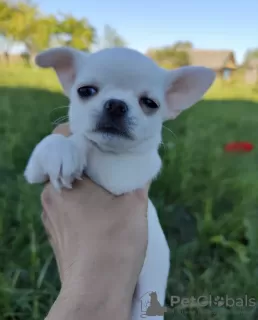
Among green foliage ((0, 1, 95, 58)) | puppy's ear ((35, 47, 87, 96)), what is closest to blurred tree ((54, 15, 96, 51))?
green foliage ((0, 1, 95, 58))

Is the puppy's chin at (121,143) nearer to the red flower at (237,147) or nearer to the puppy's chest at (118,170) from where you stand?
the puppy's chest at (118,170)

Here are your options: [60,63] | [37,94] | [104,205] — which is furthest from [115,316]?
[37,94]

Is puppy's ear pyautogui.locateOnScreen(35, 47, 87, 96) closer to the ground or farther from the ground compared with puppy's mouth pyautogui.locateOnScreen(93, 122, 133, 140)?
farther from the ground

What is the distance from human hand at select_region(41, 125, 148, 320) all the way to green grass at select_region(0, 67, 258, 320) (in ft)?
1.16

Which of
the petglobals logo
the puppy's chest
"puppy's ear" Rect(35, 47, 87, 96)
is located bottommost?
the petglobals logo

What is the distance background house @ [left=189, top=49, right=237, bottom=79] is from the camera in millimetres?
9664

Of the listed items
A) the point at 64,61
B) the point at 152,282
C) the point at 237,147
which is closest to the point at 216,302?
the point at 152,282

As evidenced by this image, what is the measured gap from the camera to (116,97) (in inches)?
46.8

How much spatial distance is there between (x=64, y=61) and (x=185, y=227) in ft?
3.85

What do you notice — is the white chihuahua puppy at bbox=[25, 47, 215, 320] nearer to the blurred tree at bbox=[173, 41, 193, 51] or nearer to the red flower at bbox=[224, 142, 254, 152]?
the red flower at bbox=[224, 142, 254, 152]

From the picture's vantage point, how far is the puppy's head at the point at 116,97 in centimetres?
119

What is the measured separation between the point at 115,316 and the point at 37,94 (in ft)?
15.4

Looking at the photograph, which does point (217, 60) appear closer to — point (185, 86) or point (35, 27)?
point (35, 27)

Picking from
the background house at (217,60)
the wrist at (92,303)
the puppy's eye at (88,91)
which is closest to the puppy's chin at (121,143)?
the puppy's eye at (88,91)
